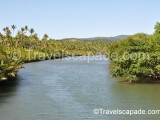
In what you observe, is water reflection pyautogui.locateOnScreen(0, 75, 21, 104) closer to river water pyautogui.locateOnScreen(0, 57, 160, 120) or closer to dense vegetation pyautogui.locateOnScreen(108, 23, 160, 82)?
river water pyautogui.locateOnScreen(0, 57, 160, 120)

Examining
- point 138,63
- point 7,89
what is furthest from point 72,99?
point 138,63

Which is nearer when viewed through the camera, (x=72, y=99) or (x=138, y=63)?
(x=72, y=99)

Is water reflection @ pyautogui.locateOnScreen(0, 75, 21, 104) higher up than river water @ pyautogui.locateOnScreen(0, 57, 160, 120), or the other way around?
water reflection @ pyautogui.locateOnScreen(0, 75, 21, 104)

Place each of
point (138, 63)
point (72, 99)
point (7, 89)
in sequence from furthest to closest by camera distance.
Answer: point (138, 63)
point (7, 89)
point (72, 99)

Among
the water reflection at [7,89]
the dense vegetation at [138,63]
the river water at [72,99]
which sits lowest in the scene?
the river water at [72,99]

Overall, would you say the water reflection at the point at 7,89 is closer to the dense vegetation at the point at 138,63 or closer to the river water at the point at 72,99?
the river water at the point at 72,99

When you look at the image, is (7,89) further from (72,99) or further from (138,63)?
(138,63)

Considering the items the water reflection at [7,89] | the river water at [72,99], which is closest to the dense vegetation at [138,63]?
the river water at [72,99]

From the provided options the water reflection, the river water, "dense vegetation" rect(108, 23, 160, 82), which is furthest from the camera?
"dense vegetation" rect(108, 23, 160, 82)

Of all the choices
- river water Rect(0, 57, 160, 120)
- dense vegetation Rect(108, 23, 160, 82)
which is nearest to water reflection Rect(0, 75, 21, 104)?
river water Rect(0, 57, 160, 120)

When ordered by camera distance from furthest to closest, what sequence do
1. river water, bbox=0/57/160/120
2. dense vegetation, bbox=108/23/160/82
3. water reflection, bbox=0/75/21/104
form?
1. dense vegetation, bbox=108/23/160/82
2. water reflection, bbox=0/75/21/104
3. river water, bbox=0/57/160/120

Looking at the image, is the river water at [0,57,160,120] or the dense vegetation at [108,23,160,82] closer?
the river water at [0,57,160,120]

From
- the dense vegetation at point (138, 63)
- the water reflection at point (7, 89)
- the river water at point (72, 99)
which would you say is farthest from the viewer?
the dense vegetation at point (138, 63)

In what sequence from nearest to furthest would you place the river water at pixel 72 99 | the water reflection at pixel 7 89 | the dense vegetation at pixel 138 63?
the river water at pixel 72 99
the water reflection at pixel 7 89
the dense vegetation at pixel 138 63
